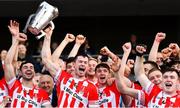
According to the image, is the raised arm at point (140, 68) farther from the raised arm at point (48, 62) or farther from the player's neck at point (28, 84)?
the player's neck at point (28, 84)

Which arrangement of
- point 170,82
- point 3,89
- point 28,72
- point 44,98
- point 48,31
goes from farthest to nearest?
1. point 3,89
2. point 48,31
3. point 28,72
4. point 44,98
5. point 170,82

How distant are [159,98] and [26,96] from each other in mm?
2124

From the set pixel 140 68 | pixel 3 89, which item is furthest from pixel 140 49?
pixel 3 89

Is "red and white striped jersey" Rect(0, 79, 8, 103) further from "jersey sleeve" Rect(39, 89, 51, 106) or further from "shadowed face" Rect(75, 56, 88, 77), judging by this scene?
"shadowed face" Rect(75, 56, 88, 77)

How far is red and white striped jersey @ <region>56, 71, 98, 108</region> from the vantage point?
8.78 meters

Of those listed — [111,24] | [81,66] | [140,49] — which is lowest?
[81,66]

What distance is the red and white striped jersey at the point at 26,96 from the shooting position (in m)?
9.02

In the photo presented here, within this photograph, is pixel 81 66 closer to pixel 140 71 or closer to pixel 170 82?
pixel 140 71

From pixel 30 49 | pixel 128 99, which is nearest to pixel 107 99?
pixel 128 99

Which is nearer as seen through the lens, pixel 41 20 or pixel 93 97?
pixel 93 97

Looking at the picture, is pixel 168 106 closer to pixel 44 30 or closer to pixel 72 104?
pixel 72 104

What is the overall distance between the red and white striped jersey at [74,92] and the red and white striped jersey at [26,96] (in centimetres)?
26

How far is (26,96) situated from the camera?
29.8 feet

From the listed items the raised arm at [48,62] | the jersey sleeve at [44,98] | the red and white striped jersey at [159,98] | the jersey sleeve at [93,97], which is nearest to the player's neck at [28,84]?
the jersey sleeve at [44,98]
